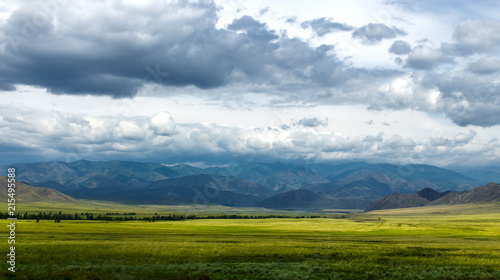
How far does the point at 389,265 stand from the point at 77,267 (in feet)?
122

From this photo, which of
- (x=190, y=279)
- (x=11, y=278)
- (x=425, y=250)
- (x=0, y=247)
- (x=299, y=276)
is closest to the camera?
(x=11, y=278)

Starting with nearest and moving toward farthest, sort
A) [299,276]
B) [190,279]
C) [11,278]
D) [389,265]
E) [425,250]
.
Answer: [11,278] → [190,279] → [299,276] → [389,265] → [425,250]

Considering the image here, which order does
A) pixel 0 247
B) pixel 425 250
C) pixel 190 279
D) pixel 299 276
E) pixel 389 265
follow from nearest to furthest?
pixel 190 279
pixel 299 276
pixel 389 265
pixel 0 247
pixel 425 250

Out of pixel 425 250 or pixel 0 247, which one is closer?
pixel 0 247

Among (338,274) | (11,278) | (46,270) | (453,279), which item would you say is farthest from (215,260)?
(453,279)

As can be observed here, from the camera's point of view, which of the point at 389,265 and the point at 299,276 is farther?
the point at 389,265

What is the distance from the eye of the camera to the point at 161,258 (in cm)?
5078

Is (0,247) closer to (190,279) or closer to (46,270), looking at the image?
(46,270)

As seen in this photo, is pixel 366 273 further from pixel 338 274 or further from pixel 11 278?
pixel 11 278

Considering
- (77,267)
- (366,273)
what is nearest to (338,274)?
(366,273)

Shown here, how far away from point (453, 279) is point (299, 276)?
53.8ft

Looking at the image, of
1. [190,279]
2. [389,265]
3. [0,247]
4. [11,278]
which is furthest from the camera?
[0,247]

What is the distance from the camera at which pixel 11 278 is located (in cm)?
3569

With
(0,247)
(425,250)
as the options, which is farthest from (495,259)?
(0,247)
